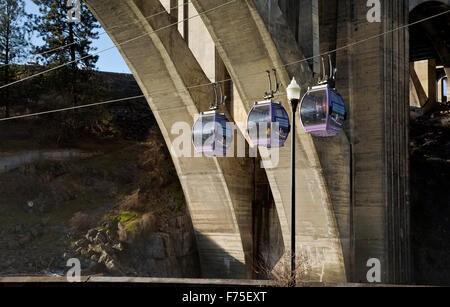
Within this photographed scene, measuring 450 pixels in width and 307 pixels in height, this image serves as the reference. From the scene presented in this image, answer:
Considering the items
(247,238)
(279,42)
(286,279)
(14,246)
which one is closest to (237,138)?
(247,238)

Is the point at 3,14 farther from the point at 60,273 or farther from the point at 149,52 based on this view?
the point at 60,273

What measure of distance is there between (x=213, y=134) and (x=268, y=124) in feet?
8.23

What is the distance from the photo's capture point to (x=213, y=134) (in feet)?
51.6

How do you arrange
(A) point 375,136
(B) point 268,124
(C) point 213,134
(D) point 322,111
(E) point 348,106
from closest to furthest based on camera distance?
(D) point 322,111, (B) point 268,124, (C) point 213,134, (A) point 375,136, (E) point 348,106

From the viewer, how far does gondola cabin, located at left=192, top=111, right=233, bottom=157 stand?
1573cm

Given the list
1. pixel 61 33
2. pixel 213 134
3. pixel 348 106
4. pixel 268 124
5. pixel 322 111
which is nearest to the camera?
pixel 322 111

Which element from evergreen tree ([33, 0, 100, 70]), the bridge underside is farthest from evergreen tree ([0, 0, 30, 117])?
the bridge underside

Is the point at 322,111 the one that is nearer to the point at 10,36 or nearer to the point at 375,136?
the point at 375,136

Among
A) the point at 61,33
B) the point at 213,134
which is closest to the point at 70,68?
the point at 61,33

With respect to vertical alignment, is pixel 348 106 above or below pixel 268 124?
above

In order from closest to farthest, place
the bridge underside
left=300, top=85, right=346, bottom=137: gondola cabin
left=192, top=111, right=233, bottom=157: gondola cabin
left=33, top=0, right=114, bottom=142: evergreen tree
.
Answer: left=300, top=85, right=346, bottom=137: gondola cabin → the bridge underside → left=192, top=111, right=233, bottom=157: gondola cabin → left=33, top=0, right=114, bottom=142: evergreen tree

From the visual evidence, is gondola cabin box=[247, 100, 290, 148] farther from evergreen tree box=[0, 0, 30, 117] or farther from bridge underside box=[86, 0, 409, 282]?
evergreen tree box=[0, 0, 30, 117]

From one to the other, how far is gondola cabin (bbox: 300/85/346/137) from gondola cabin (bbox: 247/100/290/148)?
0.63 m

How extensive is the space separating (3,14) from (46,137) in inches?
322
